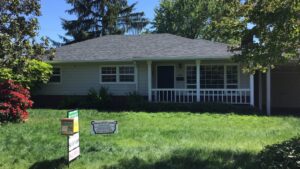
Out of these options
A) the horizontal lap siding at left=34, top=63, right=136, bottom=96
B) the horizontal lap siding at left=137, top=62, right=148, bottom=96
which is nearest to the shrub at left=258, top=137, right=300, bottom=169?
the horizontal lap siding at left=137, top=62, right=148, bottom=96

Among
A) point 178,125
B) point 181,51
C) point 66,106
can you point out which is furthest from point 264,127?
point 66,106

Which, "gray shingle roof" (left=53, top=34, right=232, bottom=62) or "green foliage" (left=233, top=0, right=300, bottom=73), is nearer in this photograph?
"green foliage" (left=233, top=0, right=300, bottom=73)

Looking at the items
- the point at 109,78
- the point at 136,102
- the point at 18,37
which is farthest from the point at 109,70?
the point at 18,37

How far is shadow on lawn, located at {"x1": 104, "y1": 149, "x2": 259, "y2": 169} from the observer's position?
29.0 ft

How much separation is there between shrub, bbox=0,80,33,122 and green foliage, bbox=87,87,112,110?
5.51m

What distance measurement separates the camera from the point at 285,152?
27.7ft

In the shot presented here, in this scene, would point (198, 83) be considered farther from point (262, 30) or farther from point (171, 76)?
point (262, 30)

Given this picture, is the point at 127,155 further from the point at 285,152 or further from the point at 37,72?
the point at 37,72

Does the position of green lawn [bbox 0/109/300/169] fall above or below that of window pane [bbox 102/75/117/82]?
below

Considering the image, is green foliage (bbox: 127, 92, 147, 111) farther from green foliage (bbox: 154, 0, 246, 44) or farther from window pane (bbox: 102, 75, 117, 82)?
green foliage (bbox: 154, 0, 246, 44)

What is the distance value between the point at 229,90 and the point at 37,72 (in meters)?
9.88

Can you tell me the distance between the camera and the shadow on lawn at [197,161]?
8844 mm

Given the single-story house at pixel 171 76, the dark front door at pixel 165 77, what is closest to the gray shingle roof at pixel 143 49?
the single-story house at pixel 171 76

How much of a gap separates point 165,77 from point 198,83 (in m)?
2.59
